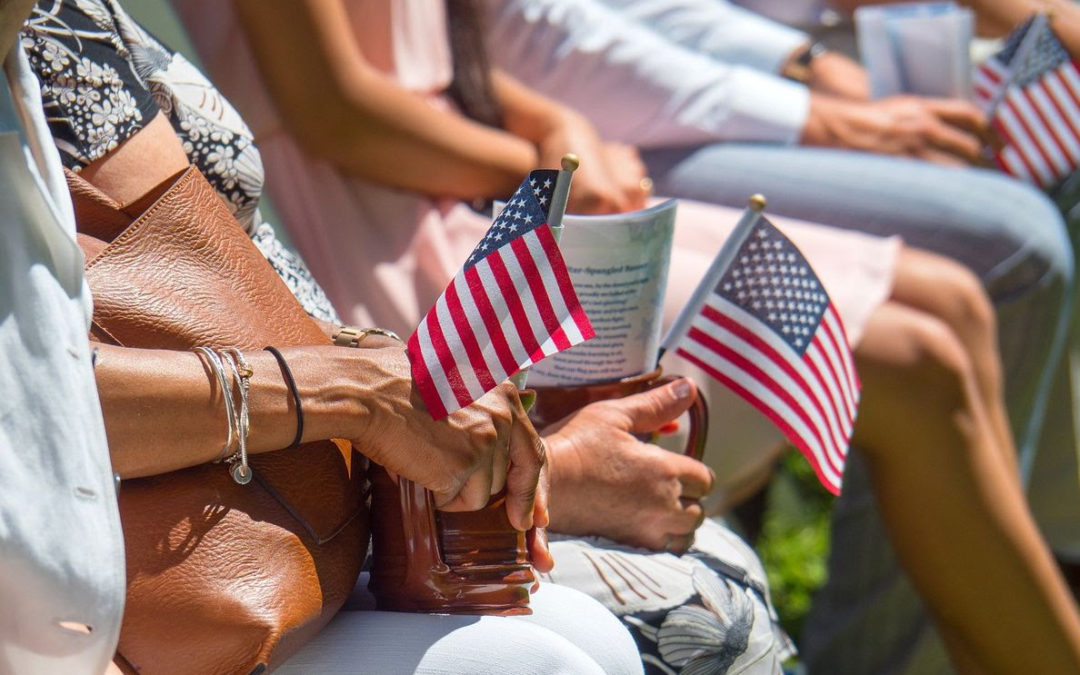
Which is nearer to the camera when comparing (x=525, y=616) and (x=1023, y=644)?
(x=525, y=616)

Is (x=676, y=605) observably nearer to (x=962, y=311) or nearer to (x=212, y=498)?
(x=212, y=498)

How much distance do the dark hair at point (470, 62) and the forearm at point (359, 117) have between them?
88mm

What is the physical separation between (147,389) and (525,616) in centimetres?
39

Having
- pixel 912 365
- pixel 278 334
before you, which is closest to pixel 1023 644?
pixel 912 365

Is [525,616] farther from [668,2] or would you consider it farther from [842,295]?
[668,2]

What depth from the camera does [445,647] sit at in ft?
3.56

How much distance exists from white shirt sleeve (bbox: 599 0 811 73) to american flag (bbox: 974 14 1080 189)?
1.26ft

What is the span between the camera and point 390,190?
1.89 m

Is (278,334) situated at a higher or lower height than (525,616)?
higher

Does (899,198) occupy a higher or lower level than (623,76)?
lower

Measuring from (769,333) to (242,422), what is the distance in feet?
2.37

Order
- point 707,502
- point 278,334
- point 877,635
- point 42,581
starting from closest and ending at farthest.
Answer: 1. point 42,581
2. point 278,334
3. point 707,502
4. point 877,635

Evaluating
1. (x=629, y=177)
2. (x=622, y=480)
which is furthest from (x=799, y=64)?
(x=622, y=480)

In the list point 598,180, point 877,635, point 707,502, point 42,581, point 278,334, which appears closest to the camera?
point 42,581
